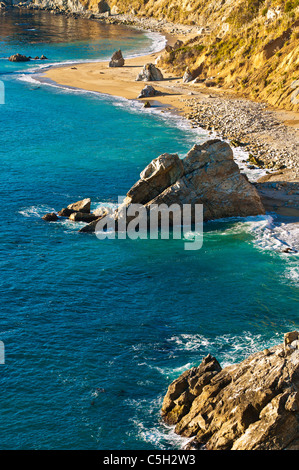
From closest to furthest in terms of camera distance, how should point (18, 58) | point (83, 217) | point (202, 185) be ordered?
1. point (202, 185)
2. point (83, 217)
3. point (18, 58)

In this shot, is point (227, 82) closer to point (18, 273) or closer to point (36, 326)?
point (18, 273)

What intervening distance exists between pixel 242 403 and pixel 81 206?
1208 inches

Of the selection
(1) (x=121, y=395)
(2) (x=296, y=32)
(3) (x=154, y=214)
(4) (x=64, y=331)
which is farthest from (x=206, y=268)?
(2) (x=296, y=32)

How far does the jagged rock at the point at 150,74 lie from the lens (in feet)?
323

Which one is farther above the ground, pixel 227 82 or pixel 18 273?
pixel 227 82

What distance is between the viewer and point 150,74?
323ft

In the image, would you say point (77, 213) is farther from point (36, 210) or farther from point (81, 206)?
point (36, 210)

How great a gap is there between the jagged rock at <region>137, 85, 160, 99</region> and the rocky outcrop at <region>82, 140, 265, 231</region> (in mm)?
41687

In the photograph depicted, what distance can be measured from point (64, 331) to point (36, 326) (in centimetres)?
192

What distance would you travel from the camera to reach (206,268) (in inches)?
1692

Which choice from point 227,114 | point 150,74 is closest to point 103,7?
point 150,74

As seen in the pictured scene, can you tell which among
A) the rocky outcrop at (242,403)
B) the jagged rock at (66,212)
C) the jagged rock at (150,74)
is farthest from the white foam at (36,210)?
the jagged rock at (150,74)

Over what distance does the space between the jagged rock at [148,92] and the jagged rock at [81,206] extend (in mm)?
43157

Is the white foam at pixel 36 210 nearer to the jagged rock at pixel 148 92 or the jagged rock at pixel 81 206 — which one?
the jagged rock at pixel 81 206
